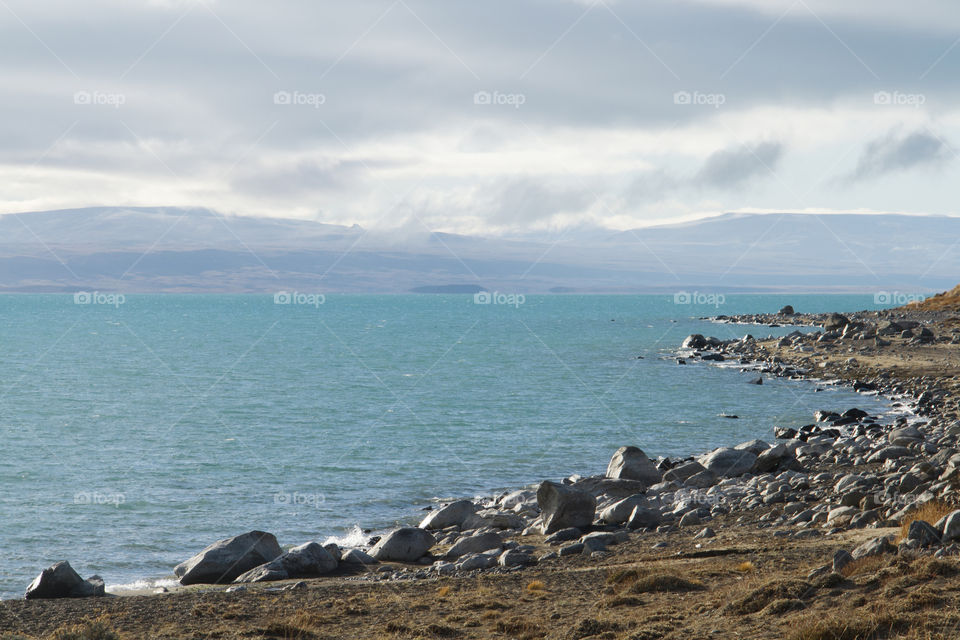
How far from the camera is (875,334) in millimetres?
66938

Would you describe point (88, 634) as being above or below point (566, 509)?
above

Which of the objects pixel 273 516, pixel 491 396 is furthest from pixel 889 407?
pixel 273 516

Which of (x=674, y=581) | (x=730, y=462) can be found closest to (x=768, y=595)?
(x=674, y=581)

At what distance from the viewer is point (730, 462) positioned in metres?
26.5

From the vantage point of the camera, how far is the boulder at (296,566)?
671 inches

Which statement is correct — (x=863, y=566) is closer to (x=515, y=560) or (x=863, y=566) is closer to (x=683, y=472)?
(x=515, y=560)

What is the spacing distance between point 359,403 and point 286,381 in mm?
14095

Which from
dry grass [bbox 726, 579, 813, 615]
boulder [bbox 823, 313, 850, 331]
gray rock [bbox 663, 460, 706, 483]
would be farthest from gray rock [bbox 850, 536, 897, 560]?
boulder [bbox 823, 313, 850, 331]

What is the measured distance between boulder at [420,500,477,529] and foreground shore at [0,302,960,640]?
1.58ft

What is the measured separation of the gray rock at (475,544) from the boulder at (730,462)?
32.1 feet

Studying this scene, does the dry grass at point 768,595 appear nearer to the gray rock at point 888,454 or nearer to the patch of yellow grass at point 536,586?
the patch of yellow grass at point 536,586

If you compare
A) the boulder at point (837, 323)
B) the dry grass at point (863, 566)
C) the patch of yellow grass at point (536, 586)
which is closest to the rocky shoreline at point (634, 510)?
the dry grass at point (863, 566)

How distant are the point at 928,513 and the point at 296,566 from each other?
11925 mm

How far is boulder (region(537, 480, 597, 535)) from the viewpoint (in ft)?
67.7
